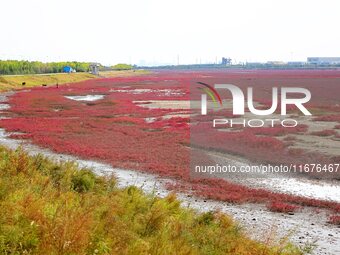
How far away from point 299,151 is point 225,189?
30.1 feet

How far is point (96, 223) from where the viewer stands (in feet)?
27.8

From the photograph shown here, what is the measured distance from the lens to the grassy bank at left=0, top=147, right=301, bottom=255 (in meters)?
6.94

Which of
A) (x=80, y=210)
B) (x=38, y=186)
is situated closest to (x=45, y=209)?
(x=80, y=210)

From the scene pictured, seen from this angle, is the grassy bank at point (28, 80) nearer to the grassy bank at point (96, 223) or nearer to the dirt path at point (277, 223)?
the dirt path at point (277, 223)

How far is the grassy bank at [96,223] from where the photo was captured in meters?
6.94

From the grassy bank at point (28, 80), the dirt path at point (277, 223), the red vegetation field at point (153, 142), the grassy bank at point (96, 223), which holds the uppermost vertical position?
the grassy bank at point (28, 80)

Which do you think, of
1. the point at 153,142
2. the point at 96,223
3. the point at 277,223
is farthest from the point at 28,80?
the point at 96,223

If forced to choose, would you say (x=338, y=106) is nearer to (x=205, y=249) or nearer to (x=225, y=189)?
(x=225, y=189)

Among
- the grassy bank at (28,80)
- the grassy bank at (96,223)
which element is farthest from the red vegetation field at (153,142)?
the grassy bank at (28,80)

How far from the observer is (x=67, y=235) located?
6.88 metres

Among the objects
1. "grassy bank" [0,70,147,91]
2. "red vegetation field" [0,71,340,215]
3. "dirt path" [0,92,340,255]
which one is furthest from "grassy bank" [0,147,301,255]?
"grassy bank" [0,70,147,91]

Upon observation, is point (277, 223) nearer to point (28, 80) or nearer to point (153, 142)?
point (153, 142)

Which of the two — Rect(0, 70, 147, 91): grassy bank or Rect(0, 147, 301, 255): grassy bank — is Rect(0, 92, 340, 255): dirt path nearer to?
Rect(0, 147, 301, 255): grassy bank

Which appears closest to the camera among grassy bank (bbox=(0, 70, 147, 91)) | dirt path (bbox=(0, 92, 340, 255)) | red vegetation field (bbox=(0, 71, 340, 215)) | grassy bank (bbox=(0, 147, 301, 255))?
grassy bank (bbox=(0, 147, 301, 255))
